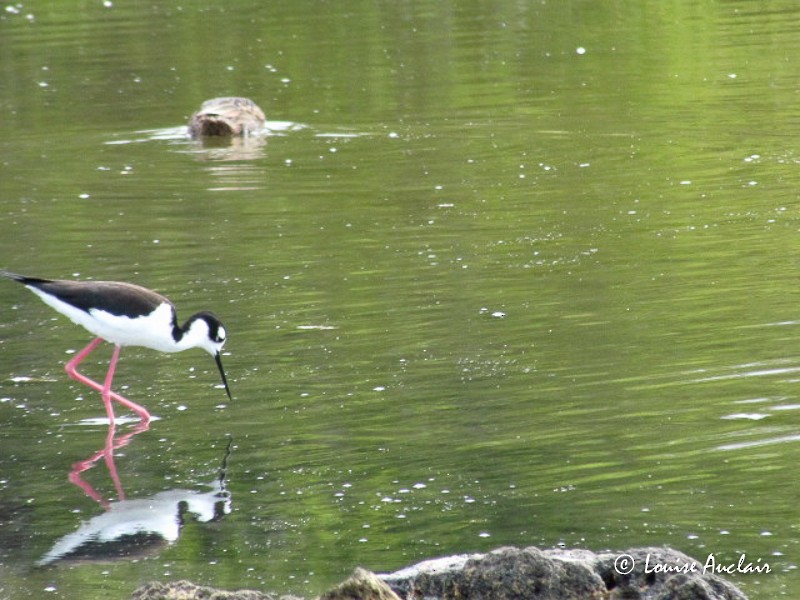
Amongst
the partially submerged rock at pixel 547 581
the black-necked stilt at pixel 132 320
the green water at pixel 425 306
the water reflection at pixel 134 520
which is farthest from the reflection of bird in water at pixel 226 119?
the partially submerged rock at pixel 547 581

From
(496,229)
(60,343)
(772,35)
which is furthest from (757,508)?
(772,35)

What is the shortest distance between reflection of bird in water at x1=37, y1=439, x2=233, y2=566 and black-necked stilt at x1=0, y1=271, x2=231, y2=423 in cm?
139

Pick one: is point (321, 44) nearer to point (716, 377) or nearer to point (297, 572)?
point (716, 377)

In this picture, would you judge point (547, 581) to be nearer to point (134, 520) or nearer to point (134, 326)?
point (134, 520)

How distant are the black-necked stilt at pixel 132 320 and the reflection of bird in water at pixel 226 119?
9619mm

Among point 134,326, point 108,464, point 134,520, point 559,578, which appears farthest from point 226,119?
point 559,578

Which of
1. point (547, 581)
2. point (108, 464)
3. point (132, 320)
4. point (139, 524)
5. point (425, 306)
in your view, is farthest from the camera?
point (425, 306)

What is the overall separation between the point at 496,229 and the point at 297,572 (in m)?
7.34

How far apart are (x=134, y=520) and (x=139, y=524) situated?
9 cm

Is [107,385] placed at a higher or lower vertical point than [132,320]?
lower

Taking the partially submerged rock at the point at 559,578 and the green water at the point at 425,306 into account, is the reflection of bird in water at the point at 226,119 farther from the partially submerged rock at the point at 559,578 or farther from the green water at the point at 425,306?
the partially submerged rock at the point at 559,578

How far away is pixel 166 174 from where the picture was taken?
58.5ft

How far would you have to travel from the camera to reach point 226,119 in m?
19.7

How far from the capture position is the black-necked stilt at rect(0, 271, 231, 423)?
33.2 ft
